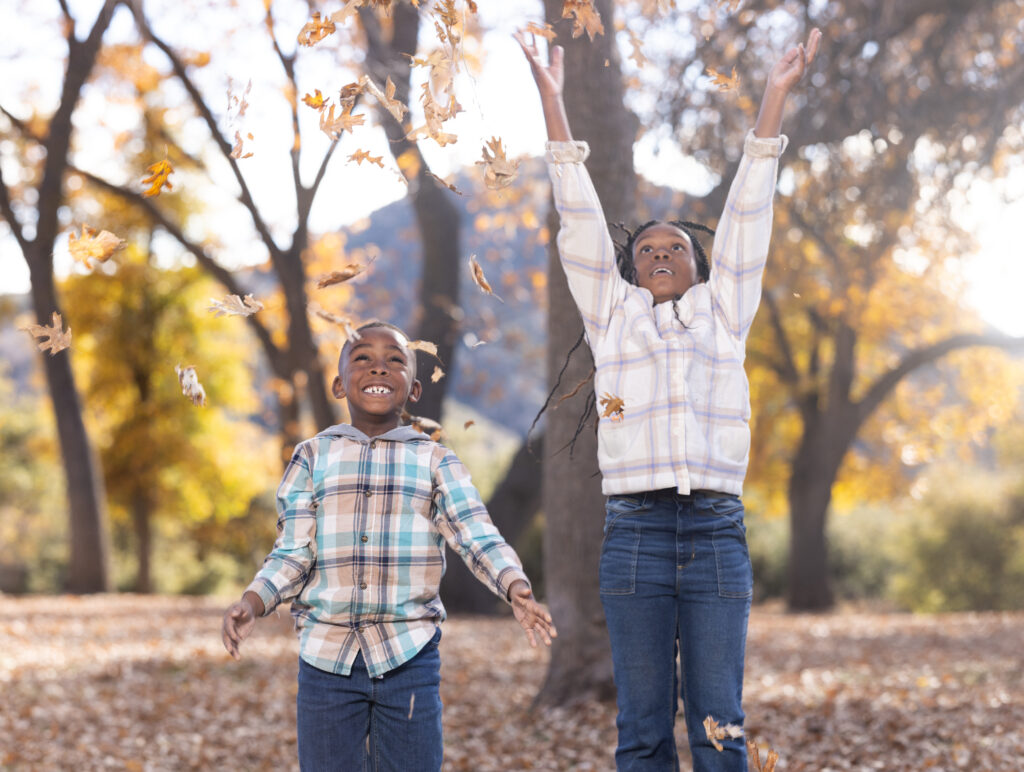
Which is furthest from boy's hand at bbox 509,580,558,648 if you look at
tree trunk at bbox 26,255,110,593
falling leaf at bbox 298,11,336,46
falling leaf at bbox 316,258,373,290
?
tree trunk at bbox 26,255,110,593

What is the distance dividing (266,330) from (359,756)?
9.67 meters

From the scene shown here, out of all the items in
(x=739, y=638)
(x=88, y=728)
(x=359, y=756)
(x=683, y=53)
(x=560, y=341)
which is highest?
(x=683, y=53)

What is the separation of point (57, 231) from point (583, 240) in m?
11.5

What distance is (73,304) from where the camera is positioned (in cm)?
2189

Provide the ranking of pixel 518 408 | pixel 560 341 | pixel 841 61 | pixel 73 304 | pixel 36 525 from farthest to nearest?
pixel 518 408 → pixel 36 525 → pixel 73 304 → pixel 841 61 → pixel 560 341

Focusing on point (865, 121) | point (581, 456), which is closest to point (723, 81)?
point (581, 456)

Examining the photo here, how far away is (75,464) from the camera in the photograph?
13633mm

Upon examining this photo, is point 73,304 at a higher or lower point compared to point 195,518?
higher

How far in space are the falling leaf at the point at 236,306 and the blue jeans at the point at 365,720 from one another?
3.30 ft

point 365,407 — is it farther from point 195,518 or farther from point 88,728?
point 195,518

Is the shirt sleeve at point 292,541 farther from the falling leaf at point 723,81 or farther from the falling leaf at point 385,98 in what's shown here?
the falling leaf at point 723,81

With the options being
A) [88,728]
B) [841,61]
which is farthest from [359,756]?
[841,61]

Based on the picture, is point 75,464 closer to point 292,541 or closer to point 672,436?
point 292,541

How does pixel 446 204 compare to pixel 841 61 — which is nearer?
pixel 841 61
